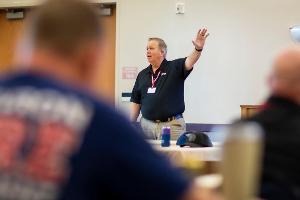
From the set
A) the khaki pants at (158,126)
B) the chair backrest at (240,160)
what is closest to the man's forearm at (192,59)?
the khaki pants at (158,126)

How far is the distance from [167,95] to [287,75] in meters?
2.78

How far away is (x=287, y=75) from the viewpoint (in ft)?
5.98

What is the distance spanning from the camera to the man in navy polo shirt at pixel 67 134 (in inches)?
36.7

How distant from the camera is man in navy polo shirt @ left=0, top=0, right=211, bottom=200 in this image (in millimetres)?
933

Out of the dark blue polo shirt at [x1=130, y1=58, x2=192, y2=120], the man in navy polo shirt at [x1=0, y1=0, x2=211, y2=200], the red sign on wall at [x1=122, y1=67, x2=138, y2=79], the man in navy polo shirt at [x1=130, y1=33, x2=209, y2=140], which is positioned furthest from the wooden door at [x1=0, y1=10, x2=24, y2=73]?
the man in navy polo shirt at [x1=0, y1=0, x2=211, y2=200]

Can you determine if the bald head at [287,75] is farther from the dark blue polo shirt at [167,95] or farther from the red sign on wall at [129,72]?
the red sign on wall at [129,72]

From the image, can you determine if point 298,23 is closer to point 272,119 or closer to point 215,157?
point 215,157

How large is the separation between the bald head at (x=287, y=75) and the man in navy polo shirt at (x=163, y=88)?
252 cm

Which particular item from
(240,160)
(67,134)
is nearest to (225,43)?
(240,160)

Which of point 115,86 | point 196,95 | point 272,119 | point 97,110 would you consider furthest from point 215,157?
point 115,86

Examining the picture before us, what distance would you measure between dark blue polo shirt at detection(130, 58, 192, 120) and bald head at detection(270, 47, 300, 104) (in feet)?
8.84

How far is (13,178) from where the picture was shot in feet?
3.12

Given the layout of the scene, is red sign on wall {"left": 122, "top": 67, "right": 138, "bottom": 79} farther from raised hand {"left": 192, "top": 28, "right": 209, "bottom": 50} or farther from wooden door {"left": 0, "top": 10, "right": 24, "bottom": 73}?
raised hand {"left": 192, "top": 28, "right": 209, "bottom": 50}

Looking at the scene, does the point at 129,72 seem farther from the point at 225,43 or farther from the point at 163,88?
the point at 163,88
